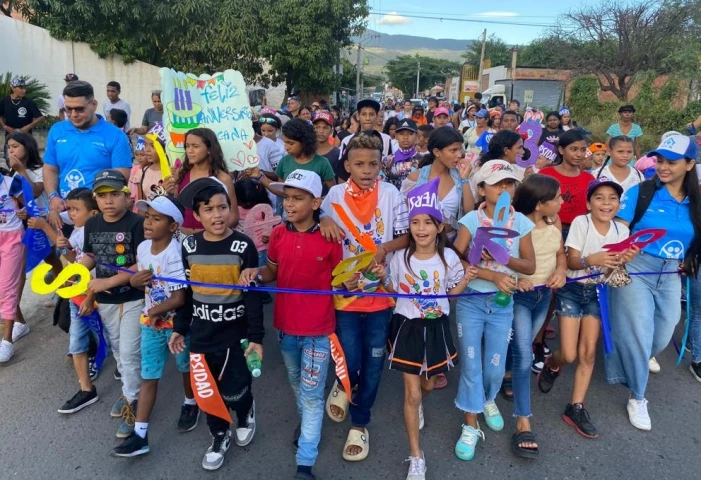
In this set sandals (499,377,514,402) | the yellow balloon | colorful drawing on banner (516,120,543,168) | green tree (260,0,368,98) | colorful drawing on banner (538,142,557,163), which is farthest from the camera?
green tree (260,0,368,98)

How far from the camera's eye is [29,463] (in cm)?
314

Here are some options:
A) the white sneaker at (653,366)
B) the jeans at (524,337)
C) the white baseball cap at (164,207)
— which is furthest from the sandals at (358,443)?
the white sneaker at (653,366)

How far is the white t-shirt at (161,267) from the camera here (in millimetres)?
3221

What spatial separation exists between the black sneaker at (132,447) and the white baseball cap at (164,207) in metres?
1.39

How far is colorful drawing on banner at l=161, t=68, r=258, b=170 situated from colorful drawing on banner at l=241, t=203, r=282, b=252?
38 centimetres

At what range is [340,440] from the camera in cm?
343

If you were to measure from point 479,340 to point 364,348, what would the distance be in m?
0.74

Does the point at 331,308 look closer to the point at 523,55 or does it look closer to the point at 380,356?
the point at 380,356

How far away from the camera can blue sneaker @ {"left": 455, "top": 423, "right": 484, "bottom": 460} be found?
3223mm

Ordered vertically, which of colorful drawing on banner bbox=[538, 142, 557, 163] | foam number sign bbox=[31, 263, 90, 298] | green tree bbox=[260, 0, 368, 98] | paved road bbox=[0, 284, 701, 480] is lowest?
paved road bbox=[0, 284, 701, 480]

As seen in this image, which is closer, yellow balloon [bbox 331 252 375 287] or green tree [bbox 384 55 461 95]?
yellow balloon [bbox 331 252 375 287]


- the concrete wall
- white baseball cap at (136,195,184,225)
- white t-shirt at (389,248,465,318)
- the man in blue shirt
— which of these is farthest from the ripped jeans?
the concrete wall

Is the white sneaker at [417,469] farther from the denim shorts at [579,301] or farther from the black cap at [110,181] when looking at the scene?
the black cap at [110,181]

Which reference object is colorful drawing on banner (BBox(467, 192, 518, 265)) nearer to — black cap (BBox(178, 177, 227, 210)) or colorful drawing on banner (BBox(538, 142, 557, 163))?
black cap (BBox(178, 177, 227, 210))
